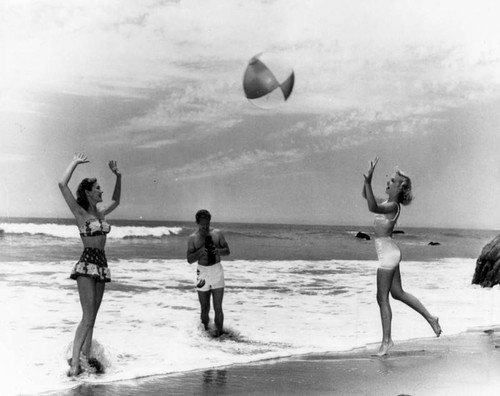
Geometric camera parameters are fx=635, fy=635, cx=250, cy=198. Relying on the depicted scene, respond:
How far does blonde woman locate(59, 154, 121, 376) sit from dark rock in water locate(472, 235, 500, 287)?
32.7ft

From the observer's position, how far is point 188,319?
9180 millimetres

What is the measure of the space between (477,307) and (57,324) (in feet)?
21.8

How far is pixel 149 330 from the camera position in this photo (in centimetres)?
825

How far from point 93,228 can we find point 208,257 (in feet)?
7.47

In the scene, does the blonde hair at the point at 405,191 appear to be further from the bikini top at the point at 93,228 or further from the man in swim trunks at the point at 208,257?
the bikini top at the point at 93,228

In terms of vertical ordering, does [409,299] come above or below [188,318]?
above

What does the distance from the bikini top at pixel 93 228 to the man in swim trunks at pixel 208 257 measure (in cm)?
195

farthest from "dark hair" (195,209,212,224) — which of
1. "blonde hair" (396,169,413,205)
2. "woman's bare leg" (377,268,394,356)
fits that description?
"blonde hair" (396,169,413,205)

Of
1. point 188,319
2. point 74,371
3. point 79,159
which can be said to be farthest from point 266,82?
point 74,371

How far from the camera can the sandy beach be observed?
5.09 meters

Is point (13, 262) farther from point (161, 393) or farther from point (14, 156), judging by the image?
point (161, 393)

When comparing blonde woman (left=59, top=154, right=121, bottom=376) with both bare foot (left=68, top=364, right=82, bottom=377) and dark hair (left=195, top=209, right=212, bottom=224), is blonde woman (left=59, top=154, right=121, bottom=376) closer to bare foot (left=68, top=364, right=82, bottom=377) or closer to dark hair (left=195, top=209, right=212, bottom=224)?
bare foot (left=68, top=364, right=82, bottom=377)

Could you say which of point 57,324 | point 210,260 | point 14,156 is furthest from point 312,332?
point 14,156

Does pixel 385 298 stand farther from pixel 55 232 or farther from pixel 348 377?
pixel 55 232
